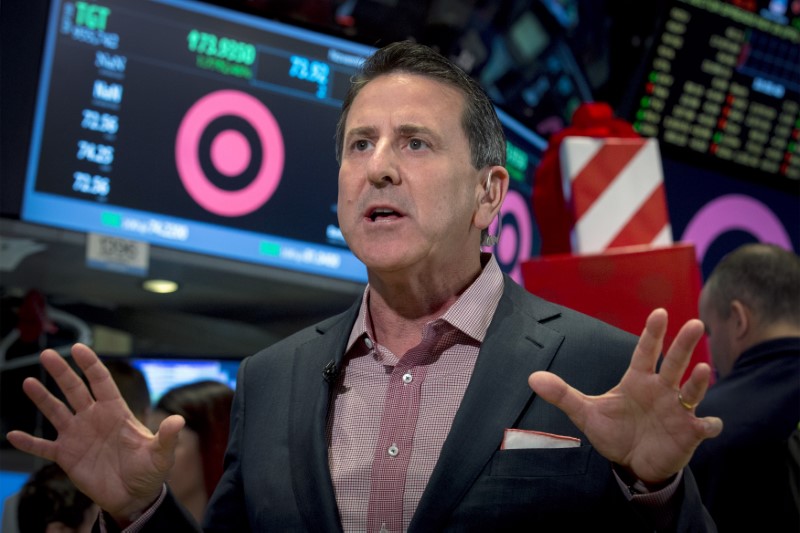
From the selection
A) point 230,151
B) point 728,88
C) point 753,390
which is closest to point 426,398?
point 753,390

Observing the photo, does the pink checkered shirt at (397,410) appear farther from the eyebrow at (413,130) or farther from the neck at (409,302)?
the eyebrow at (413,130)

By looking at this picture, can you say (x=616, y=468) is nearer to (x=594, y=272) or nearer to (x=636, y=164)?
(x=594, y=272)

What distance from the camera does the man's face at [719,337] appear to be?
3553mm

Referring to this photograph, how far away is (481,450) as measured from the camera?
1.81m

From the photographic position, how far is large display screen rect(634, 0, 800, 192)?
17.3 ft

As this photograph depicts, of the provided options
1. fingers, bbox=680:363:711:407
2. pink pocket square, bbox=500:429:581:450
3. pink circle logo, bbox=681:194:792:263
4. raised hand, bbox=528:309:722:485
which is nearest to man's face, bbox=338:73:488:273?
pink pocket square, bbox=500:429:581:450

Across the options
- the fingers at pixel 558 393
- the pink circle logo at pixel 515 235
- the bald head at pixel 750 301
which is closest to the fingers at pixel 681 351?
the fingers at pixel 558 393

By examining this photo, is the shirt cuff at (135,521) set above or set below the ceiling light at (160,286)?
above

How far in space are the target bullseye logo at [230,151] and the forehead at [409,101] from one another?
5.10 feet

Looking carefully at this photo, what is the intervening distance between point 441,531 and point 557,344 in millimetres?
428

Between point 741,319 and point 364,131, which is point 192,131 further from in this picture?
point 741,319

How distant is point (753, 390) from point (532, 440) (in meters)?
1.62

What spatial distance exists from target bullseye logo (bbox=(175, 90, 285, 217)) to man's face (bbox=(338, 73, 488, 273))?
1541 millimetres

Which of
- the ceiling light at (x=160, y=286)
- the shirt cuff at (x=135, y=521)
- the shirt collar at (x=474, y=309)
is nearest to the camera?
the shirt cuff at (x=135, y=521)
